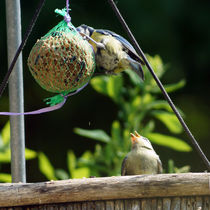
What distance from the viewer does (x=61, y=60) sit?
1719mm

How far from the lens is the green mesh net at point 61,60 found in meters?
1.72

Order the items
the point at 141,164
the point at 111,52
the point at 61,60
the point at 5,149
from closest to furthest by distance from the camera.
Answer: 1. the point at 61,60
2. the point at 111,52
3. the point at 141,164
4. the point at 5,149

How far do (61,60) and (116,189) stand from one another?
1.41 feet

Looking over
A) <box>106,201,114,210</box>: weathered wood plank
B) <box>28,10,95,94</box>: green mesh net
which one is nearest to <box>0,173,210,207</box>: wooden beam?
<box>106,201,114,210</box>: weathered wood plank

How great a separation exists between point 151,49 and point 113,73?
1.50 meters

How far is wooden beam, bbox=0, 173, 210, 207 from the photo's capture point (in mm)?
1540

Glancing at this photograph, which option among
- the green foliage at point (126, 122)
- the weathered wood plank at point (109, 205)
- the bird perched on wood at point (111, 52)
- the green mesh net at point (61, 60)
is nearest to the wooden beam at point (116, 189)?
the weathered wood plank at point (109, 205)

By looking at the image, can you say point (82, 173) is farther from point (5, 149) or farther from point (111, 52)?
point (111, 52)

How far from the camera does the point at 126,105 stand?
8.78 feet

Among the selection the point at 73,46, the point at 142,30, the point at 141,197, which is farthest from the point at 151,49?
the point at 141,197

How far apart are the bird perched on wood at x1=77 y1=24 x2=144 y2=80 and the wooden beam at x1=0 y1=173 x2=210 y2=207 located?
488 millimetres

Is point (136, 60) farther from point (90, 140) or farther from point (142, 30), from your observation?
point (90, 140)

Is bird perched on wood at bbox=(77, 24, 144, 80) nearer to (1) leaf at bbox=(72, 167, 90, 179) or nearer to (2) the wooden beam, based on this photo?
(2) the wooden beam

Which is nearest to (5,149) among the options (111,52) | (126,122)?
(126,122)
